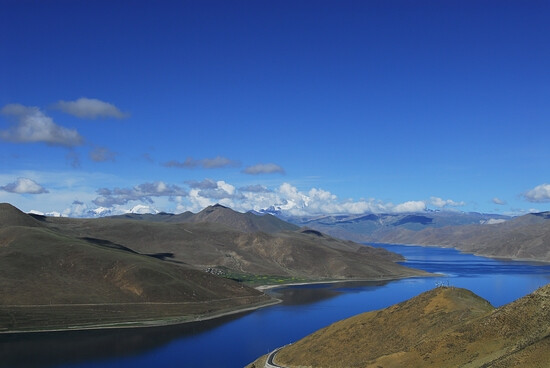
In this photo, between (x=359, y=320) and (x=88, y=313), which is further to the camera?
(x=88, y=313)

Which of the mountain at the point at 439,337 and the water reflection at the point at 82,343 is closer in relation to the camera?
the mountain at the point at 439,337

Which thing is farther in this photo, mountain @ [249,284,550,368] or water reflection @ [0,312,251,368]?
water reflection @ [0,312,251,368]

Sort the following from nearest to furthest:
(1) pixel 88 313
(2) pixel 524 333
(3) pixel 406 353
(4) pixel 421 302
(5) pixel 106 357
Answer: (2) pixel 524 333 < (3) pixel 406 353 < (4) pixel 421 302 < (5) pixel 106 357 < (1) pixel 88 313

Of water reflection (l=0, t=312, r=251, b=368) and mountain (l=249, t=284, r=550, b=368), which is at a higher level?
mountain (l=249, t=284, r=550, b=368)

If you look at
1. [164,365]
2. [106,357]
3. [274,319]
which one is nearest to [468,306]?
[164,365]

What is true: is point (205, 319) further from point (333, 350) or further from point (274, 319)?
point (333, 350)

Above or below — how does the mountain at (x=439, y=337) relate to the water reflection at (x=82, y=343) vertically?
above

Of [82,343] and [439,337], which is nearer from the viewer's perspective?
[439,337]

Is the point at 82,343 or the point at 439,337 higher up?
the point at 439,337
